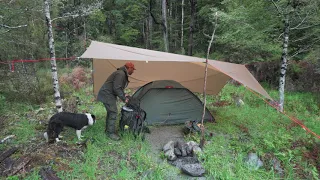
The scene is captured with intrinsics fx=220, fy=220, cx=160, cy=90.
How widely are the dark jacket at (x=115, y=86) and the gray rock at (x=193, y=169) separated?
5.77 ft

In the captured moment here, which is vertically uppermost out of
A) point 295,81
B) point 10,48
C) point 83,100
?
point 10,48

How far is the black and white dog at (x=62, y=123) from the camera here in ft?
12.6

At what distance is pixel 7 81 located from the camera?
612cm

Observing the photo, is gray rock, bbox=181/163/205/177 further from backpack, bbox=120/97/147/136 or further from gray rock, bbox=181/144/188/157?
backpack, bbox=120/97/147/136

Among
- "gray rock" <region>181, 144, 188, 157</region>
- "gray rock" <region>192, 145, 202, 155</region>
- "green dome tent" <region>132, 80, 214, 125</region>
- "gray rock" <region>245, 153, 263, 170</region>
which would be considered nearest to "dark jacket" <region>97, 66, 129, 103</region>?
"green dome tent" <region>132, 80, 214, 125</region>

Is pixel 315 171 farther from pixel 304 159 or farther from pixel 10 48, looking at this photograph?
pixel 10 48

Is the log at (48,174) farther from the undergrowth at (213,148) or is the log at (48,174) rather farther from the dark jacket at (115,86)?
the dark jacket at (115,86)

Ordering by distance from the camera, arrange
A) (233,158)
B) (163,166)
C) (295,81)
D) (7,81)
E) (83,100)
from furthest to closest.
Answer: (295,81) < (83,100) < (7,81) < (233,158) < (163,166)

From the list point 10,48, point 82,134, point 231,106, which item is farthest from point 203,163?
point 10,48

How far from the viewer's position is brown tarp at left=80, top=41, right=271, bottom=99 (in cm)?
418

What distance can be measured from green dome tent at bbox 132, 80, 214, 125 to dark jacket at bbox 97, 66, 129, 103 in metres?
1.12

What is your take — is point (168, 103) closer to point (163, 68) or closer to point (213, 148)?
point (163, 68)

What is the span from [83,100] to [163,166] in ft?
16.5

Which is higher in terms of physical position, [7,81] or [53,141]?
[7,81]
